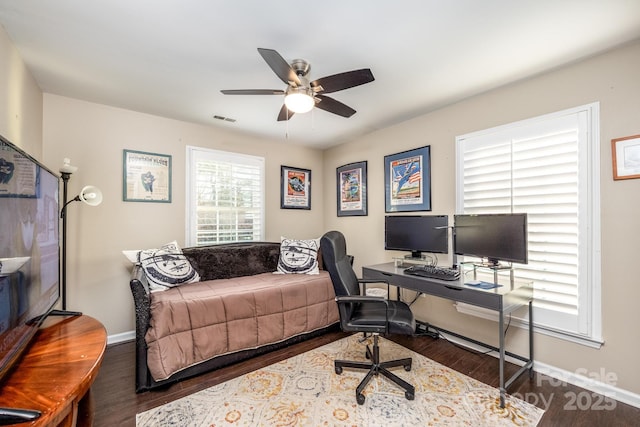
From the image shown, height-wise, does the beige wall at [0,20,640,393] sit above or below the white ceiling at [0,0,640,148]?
below

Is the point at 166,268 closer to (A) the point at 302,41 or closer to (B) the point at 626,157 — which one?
(A) the point at 302,41

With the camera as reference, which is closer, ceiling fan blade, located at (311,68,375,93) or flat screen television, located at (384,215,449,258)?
ceiling fan blade, located at (311,68,375,93)

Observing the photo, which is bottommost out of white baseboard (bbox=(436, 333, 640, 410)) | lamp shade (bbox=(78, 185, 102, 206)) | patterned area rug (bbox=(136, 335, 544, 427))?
patterned area rug (bbox=(136, 335, 544, 427))

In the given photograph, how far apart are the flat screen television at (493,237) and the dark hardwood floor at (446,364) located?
2.99 feet

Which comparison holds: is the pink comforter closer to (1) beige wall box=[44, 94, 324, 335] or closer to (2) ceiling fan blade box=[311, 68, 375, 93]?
(1) beige wall box=[44, 94, 324, 335]

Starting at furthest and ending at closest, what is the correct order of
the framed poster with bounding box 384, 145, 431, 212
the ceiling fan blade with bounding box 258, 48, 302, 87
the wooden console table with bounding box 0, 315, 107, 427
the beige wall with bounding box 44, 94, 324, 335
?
the framed poster with bounding box 384, 145, 431, 212
the beige wall with bounding box 44, 94, 324, 335
the ceiling fan blade with bounding box 258, 48, 302, 87
the wooden console table with bounding box 0, 315, 107, 427

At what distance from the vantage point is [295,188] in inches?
167

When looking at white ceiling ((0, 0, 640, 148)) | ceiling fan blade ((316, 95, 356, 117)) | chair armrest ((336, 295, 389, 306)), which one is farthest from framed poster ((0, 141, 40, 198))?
chair armrest ((336, 295, 389, 306))

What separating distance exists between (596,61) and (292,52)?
2.19 meters

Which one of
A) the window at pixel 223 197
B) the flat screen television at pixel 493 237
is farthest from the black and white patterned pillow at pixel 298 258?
the flat screen television at pixel 493 237

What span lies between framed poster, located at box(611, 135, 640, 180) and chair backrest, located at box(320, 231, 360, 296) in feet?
6.56

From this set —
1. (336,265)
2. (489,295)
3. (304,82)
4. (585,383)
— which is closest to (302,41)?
(304,82)

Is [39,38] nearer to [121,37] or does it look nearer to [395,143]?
[121,37]

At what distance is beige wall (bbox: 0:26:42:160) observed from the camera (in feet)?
5.57
